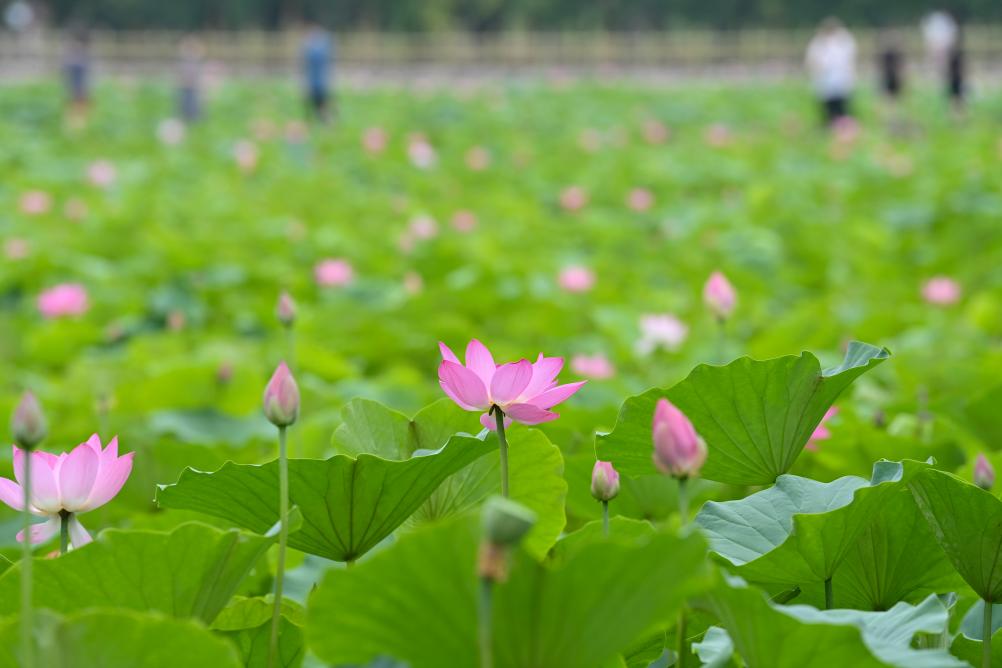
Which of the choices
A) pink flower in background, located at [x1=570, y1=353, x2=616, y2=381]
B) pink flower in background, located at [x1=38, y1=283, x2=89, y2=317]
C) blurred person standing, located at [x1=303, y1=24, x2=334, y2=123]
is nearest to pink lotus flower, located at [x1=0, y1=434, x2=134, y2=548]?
pink flower in background, located at [x1=570, y1=353, x2=616, y2=381]

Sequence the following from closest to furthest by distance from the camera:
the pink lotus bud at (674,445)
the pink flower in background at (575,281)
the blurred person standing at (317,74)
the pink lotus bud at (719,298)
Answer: the pink lotus bud at (674,445), the pink lotus bud at (719,298), the pink flower in background at (575,281), the blurred person standing at (317,74)

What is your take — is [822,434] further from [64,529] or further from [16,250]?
[16,250]

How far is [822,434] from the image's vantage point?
1.21m

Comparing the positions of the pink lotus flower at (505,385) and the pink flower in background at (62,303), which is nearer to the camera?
the pink lotus flower at (505,385)

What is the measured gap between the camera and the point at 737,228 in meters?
5.15

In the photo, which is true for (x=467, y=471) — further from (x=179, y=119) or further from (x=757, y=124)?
(x=179, y=119)

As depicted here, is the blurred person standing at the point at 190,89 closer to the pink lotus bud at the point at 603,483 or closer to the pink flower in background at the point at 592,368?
the pink flower in background at the point at 592,368

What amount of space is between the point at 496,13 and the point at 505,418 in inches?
1775

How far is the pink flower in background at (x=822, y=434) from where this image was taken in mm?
1210

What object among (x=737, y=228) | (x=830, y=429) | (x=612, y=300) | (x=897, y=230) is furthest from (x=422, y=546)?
(x=897, y=230)

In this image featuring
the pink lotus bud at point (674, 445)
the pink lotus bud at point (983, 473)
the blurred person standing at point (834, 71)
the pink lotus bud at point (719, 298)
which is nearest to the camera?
the pink lotus bud at point (674, 445)

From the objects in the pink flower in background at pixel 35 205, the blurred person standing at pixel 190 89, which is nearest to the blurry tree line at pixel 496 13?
the blurred person standing at pixel 190 89

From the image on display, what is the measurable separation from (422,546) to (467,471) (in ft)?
0.88

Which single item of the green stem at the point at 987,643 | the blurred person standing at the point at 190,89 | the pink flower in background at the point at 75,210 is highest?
the green stem at the point at 987,643
